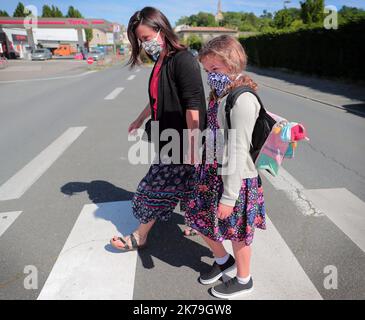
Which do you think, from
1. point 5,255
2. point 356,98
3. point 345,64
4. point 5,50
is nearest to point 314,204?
point 5,255

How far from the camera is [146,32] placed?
2.26m

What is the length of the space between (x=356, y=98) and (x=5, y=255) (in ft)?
38.9

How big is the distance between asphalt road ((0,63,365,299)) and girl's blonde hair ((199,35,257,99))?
1.53 meters

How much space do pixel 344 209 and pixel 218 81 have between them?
2.52m

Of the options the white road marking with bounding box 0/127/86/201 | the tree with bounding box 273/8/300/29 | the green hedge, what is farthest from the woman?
the tree with bounding box 273/8/300/29

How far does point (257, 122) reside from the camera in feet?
5.92

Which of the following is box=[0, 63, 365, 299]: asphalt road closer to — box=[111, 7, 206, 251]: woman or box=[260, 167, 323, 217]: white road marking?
box=[260, 167, 323, 217]: white road marking

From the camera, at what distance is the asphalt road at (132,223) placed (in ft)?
7.95

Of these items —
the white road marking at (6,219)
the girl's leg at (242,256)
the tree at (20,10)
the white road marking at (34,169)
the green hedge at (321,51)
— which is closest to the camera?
the girl's leg at (242,256)

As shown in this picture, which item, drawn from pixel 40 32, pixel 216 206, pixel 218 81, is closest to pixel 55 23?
pixel 40 32

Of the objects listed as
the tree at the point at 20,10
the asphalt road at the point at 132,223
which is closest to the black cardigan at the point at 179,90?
the asphalt road at the point at 132,223

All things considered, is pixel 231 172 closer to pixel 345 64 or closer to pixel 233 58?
pixel 233 58

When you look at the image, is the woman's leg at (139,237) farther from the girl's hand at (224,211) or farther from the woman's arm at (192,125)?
the girl's hand at (224,211)

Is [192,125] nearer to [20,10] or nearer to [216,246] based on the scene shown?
[216,246]
